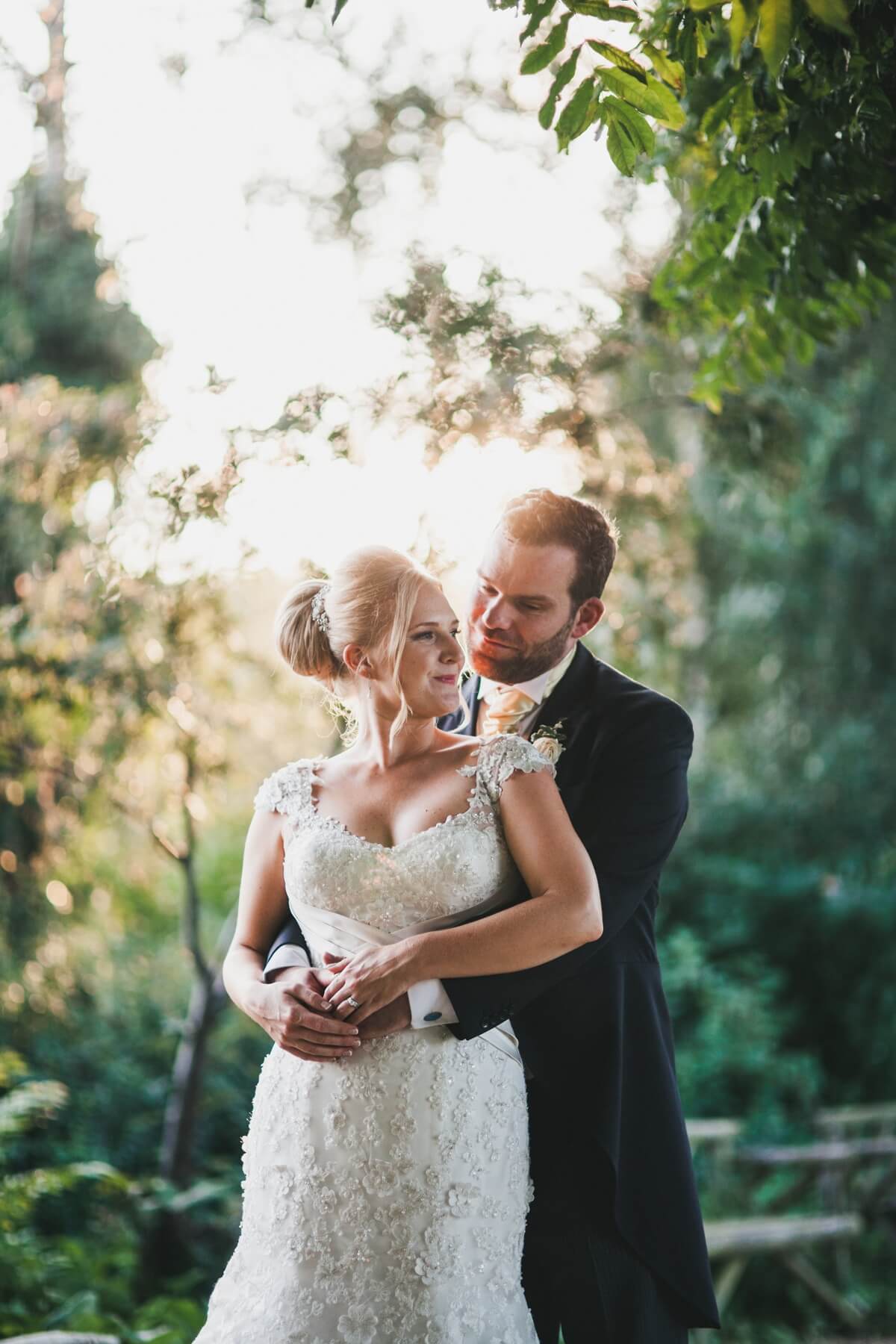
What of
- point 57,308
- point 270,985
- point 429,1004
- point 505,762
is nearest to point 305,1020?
point 270,985

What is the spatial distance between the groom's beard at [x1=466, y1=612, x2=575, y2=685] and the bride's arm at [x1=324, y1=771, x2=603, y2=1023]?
1.79ft

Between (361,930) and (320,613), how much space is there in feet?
2.21

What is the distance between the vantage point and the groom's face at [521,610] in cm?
274

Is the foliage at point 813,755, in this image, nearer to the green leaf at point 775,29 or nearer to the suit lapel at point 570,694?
the suit lapel at point 570,694

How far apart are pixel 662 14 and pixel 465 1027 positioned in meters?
2.18

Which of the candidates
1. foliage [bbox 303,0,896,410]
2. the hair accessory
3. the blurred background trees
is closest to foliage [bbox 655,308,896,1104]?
the blurred background trees

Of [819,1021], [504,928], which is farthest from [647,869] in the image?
[819,1021]

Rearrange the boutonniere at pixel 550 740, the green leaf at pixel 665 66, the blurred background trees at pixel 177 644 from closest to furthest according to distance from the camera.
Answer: the green leaf at pixel 665 66, the boutonniere at pixel 550 740, the blurred background trees at pixel 177 644

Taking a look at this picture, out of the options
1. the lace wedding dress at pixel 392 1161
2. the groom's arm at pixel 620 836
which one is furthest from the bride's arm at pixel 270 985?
the groom's arm at pixel 620 836

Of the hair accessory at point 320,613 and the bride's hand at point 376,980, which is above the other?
the hair accessory at point 320,613

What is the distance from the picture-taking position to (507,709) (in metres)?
2.93

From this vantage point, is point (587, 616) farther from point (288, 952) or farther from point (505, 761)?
point (288, 952)

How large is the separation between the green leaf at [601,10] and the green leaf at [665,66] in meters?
0.22

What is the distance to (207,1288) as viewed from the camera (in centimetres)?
588
